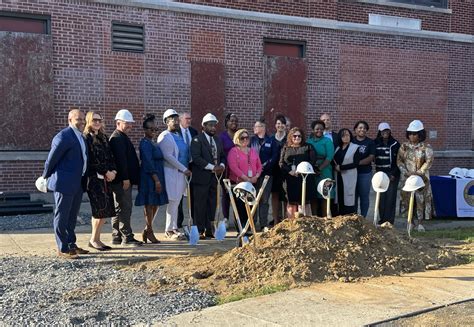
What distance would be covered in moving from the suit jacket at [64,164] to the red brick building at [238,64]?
17.9ft

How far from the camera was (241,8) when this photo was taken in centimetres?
1434

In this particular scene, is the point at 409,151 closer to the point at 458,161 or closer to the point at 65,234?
the point at 65,234

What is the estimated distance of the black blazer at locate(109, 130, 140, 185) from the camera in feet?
25.4

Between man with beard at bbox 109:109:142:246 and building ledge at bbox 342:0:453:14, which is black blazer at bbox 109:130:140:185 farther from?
building ledge at bbox 342:0:453:14

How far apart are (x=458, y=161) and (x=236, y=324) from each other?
14.8 metres

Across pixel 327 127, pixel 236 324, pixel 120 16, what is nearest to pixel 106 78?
pixel 120 16

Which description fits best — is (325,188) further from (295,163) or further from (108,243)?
(108,243)

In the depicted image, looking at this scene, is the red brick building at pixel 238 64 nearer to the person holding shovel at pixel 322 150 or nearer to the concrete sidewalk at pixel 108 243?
the concrete sidewalk at pixel 108 243

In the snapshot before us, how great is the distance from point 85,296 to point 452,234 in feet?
21.0

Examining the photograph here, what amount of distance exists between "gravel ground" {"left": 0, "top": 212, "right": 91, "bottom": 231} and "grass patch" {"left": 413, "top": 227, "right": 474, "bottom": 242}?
20.3 feet

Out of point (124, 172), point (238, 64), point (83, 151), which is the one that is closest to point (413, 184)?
point (124, 172)

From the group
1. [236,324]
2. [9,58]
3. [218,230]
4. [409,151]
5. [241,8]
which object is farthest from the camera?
[241,8]

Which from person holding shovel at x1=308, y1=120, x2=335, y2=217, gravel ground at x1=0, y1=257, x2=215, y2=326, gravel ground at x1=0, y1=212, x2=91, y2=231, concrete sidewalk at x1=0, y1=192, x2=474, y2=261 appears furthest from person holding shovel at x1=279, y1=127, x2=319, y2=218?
gravel ground at x1=0, y1=212, x2=91, y2=231

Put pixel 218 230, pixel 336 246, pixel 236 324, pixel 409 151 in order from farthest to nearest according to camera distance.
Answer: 1. pixel 409 151
2. pixel 218 230
3. pixel 336 246
4. pixel 236 324
